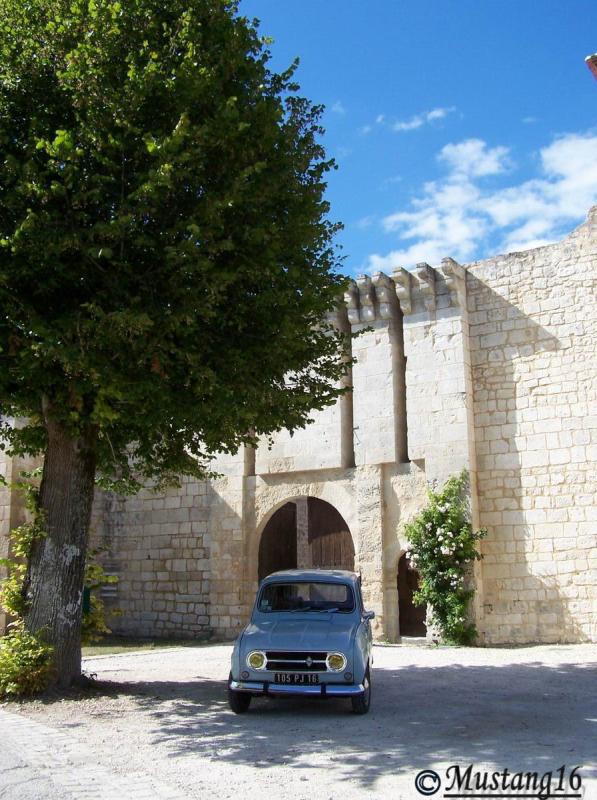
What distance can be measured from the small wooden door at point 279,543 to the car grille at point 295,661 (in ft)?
32.1

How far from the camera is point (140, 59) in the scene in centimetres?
812

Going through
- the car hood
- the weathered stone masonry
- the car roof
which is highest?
the weathered stone masonry

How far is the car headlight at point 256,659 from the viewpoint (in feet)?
24.5

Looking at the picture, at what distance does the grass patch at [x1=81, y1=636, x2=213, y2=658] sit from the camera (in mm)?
14953

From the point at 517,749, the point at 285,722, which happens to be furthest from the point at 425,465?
the point at 517,749

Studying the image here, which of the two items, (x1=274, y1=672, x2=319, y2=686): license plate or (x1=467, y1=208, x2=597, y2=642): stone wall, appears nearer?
(x1=274, y1=672, x2=319, y2=686): license plate

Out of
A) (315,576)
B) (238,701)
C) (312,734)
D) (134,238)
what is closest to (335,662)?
(312,734)

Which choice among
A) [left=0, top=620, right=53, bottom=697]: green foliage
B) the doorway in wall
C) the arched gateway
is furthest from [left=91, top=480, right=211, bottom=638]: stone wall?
[left=0, top=620, right=53, bottom=697]: green foliage

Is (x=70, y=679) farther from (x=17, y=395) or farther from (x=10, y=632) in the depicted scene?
(x=17, y=395)

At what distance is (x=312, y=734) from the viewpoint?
666cm

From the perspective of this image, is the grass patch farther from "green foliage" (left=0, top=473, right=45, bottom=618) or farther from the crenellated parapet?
the crenellated parapet

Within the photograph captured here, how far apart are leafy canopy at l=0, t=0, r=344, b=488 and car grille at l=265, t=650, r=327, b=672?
267 cm

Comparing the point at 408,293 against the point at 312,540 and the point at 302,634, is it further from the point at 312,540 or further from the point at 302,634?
the point at 302,634

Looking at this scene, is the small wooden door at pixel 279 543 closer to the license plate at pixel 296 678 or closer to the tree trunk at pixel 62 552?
the tree trunk at pixel 62 552
